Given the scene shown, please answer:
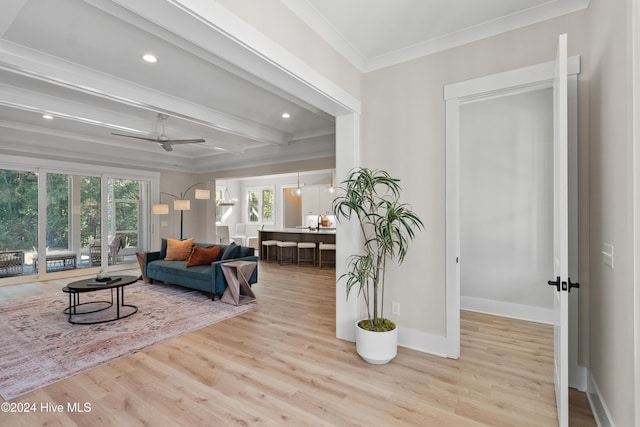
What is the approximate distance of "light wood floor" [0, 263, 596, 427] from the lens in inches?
78.7

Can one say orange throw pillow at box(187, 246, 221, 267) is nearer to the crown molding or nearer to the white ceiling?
the white ceiling

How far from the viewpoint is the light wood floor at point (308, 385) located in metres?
2.00

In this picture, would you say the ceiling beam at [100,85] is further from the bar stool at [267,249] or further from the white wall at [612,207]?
the white wall at [612,207]

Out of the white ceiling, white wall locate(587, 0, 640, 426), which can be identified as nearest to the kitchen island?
the white ceiling

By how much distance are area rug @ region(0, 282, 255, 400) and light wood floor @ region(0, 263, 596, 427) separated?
9.1 inches

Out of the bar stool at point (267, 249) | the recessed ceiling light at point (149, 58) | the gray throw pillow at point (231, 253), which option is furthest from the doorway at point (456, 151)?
the bar stool at point (267, 249)

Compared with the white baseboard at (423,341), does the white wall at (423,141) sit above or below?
above

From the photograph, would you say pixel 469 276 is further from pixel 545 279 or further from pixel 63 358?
Result: pixel 63 358

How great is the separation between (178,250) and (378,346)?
4.62 meters

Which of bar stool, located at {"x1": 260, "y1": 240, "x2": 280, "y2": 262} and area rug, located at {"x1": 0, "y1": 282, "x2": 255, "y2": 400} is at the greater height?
bar stool, located at {"x1": 260, "y1": 240, "x2": 280, "y2": 262}

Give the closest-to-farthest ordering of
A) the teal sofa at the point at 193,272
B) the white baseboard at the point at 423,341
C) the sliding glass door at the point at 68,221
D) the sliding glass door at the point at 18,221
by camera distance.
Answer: the white baseboard at the point at 423,341 → the teal sofa at the point at 193,272 → the sliding glass door at the point at 18,221 → the sliding glass door at the point at 68,221

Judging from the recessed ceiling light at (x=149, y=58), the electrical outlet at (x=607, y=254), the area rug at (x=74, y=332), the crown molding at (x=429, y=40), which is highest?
the recessed ceiling light at (x=149, y=58)

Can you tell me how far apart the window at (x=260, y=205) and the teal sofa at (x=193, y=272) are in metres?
6.18

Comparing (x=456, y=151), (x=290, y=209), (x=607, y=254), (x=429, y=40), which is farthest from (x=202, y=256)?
(x=290, y=209)
